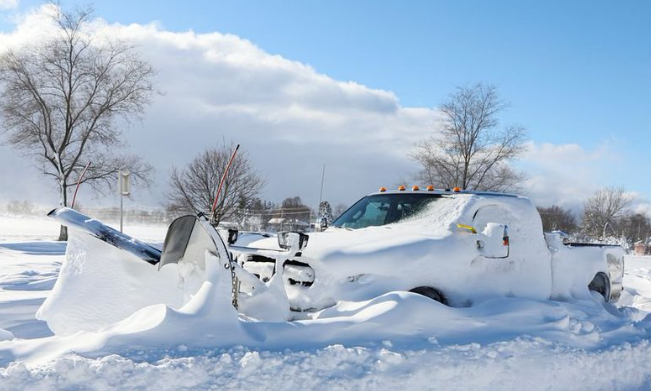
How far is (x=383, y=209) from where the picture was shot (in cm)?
639

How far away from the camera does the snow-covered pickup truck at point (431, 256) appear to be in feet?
15.1

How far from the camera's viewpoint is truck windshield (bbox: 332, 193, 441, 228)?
19.9 ft

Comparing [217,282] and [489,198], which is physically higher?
[489,198]

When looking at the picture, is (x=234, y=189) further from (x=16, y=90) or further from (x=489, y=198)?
(x=489, y=198)

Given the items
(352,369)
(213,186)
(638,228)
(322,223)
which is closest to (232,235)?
(322,223)

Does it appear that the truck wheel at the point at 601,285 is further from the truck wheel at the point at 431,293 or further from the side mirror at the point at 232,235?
the side mirror at the point at 232,235

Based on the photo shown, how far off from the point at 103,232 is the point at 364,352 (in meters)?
2.43

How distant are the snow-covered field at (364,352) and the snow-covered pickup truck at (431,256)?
31 cm

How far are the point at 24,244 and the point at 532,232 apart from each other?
18997 mm

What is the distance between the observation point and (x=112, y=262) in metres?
4.92

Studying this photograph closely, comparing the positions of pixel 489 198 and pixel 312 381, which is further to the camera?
pixel 489 198

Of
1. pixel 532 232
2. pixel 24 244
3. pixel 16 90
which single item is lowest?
pixel 24 244

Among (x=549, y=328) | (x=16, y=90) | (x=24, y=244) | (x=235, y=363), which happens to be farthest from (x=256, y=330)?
(x=16, y=90)

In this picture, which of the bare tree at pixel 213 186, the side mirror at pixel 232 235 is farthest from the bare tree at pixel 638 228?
the side mirror at pixel 232 235
